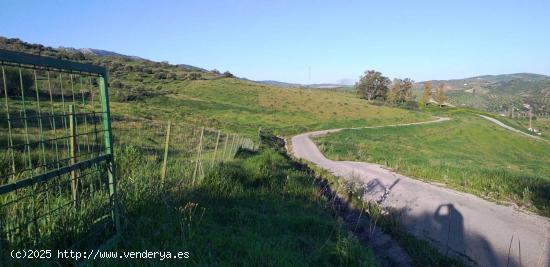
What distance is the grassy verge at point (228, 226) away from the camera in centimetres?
481

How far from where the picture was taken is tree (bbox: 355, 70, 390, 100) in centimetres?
11988

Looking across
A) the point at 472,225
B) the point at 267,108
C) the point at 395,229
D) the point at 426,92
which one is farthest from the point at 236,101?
the point at 426,92

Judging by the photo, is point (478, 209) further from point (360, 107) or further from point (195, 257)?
point (360, 107)

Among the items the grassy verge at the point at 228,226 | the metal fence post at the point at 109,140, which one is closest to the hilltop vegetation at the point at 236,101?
the grassy verge at the point at 228,226

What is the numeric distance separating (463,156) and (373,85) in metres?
84.7

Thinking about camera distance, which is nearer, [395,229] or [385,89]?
[395,229]

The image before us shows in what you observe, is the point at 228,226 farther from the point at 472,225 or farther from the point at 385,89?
the point at 385,89

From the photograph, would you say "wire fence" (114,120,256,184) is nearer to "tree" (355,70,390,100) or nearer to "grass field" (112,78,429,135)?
"grass field" (112,78,429,135)

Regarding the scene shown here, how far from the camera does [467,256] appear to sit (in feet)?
24.0

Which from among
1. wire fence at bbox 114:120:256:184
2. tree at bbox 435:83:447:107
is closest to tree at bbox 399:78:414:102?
tree at bbox 435:83:447:107

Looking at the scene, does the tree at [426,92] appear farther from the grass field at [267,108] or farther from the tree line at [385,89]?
the grass field at [267,108]

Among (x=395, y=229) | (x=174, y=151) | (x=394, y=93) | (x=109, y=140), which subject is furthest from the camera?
(x=394, y=93)

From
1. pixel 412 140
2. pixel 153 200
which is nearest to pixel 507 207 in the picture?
pixel 153 200

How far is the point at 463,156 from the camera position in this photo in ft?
125
